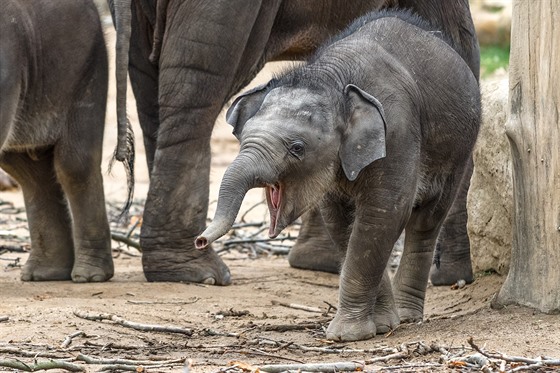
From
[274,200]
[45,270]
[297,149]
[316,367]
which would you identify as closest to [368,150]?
[297,149]

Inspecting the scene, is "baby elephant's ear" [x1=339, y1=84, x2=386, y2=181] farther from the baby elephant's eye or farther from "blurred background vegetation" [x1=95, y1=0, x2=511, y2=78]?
"blurred background vegetation" [x1=95, y1=0, x2=511, y2=78]

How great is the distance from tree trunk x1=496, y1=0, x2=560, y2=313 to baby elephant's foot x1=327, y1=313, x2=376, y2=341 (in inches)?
24.7

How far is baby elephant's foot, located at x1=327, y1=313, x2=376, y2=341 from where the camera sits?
477cm

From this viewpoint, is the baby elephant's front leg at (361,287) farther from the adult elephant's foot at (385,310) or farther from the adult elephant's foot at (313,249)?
the adult elephant's foot at (313,249)

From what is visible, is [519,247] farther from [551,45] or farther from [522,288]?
[551,45]

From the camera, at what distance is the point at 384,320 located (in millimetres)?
4918

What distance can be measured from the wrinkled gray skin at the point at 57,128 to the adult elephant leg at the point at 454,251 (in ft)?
5.47

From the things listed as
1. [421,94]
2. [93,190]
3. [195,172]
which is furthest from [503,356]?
[93,190]

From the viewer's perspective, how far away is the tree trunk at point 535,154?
15.9 feet

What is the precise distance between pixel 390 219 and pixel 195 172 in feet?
5.70

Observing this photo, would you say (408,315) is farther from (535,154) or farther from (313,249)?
(313,249)

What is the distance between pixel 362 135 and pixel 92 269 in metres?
2.32

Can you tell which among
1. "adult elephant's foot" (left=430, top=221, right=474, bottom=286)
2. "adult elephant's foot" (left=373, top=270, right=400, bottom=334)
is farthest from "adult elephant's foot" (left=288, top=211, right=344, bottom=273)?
"adult elephant's foot" (left=373, top=270, right=400, bottom=334)

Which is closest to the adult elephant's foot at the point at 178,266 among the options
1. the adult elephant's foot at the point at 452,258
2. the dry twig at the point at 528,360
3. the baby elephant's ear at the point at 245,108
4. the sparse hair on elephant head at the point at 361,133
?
the adult elephant's foot at the point at 452,258
